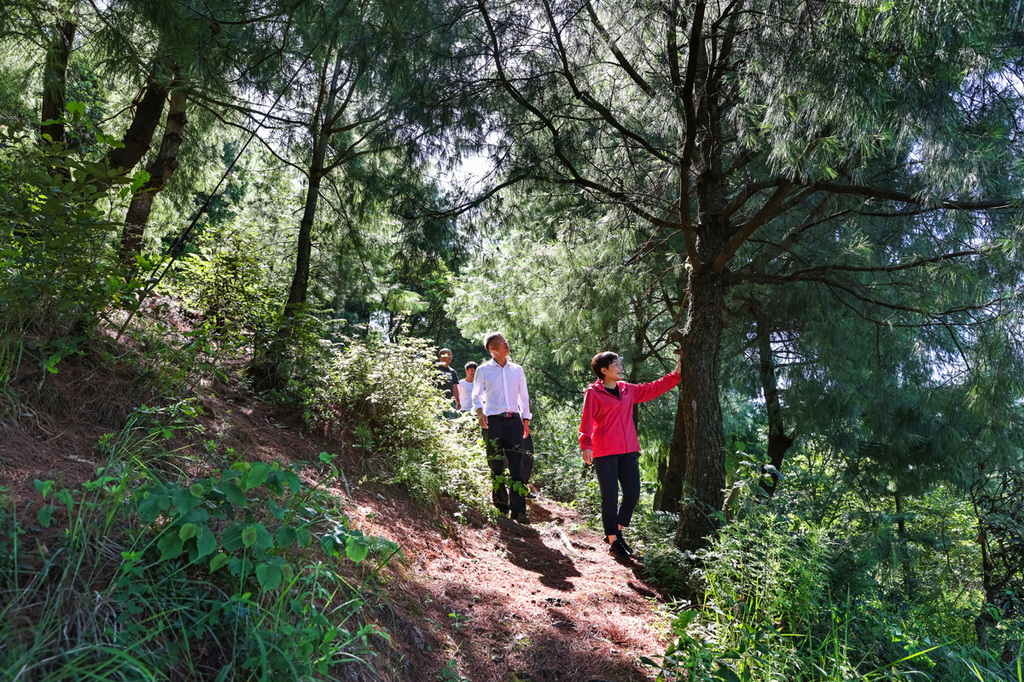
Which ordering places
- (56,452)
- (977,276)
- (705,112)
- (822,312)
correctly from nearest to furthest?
(56,452)
(977,276)
(705,112)
(822,312)

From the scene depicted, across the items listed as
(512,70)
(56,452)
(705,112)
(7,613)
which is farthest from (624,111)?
(7,613)

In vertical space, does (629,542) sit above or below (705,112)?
below

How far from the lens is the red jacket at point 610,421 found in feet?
18.0

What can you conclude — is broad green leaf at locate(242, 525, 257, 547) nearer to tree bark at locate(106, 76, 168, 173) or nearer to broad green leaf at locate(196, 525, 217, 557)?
broad green leaf at locate(196, 525, 217, 557)

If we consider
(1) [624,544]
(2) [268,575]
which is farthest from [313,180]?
(2) [268,575]

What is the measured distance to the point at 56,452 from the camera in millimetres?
2908

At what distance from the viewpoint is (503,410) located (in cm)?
629

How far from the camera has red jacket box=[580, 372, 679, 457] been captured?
5496mm

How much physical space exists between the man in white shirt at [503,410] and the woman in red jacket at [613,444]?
95 cm

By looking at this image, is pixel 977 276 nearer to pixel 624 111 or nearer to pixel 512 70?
pixel 624 111

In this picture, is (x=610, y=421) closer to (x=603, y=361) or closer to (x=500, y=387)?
(x=603, y=361)

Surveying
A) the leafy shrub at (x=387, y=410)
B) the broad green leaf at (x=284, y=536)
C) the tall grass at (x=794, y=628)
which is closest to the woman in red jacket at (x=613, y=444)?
the leafy shrub at (x=387, y=410)

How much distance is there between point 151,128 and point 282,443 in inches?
143

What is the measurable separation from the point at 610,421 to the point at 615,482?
0.53 meters
